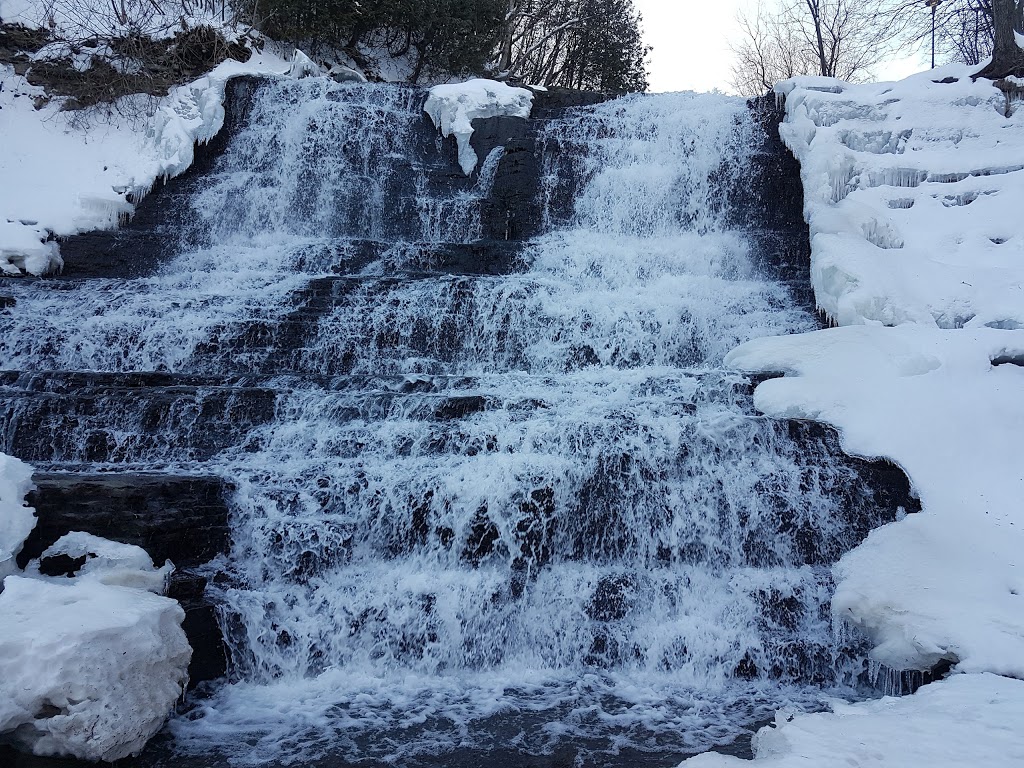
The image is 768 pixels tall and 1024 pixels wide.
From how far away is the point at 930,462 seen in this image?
6.01m

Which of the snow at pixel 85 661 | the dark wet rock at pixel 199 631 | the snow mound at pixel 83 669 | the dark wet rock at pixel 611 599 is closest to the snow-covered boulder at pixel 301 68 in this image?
the snow at pixel 85 661

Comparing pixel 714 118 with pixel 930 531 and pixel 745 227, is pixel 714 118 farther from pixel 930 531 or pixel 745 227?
pixel 930 531

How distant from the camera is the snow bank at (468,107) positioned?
12367 mm

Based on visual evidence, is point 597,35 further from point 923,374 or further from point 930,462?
point 930,462

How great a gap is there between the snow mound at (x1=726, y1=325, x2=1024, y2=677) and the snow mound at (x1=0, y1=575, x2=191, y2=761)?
458 cm

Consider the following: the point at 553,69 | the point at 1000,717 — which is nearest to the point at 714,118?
the point at 1000,717

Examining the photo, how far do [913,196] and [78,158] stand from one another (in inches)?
498

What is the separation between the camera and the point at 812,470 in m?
6.12

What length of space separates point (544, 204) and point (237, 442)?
22.3ft

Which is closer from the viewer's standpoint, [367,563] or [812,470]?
[367,563]

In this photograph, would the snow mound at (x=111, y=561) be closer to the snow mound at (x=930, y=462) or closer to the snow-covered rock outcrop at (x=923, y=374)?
the snow-covered rock outcrop at (x=923, y=374)

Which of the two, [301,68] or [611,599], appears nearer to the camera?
[611,599]

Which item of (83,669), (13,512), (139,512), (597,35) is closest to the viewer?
(83,669)

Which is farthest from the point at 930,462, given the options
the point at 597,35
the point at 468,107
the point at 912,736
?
the point at 597,35
